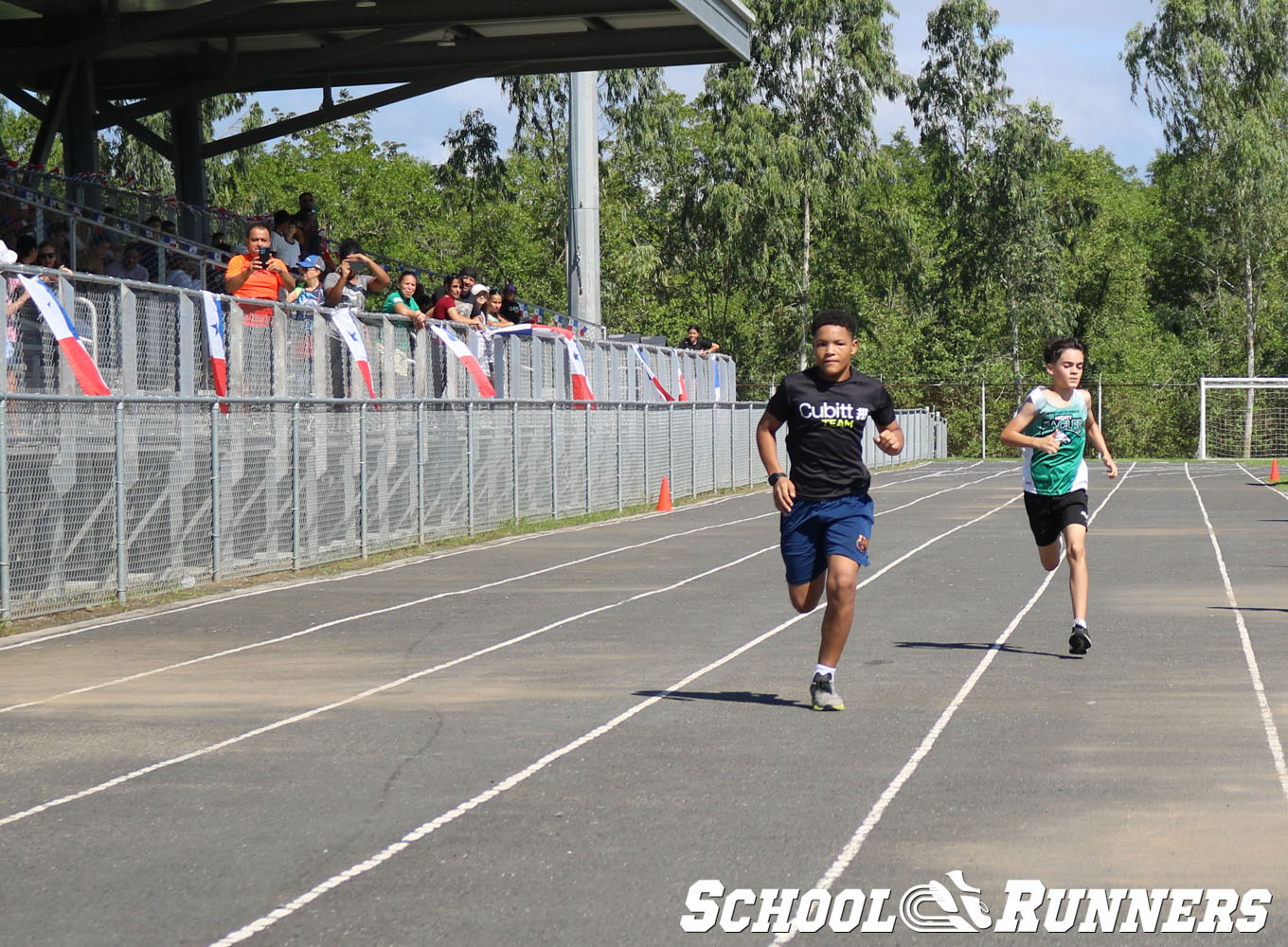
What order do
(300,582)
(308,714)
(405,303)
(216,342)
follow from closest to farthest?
(308,714), (216,342), (300,582), (405,303)

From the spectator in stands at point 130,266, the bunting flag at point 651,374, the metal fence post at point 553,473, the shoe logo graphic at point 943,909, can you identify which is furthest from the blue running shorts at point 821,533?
the bunting flag at point 651,374

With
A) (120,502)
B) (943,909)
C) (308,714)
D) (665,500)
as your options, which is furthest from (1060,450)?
(665,500)

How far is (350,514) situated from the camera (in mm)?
18562

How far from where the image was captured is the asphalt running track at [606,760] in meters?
5.60

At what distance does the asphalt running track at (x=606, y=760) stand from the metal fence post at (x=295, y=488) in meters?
2.24

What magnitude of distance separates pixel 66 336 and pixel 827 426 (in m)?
7.23

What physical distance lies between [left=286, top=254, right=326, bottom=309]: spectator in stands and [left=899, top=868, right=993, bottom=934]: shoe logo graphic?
45.3 ft

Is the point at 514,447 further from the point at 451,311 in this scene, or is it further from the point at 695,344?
the point at 695,344

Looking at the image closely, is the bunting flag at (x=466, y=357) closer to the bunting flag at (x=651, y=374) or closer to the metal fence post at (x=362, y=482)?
the metal fence post at (x=362, y=482)

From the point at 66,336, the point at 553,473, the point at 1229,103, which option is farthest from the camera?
the point at 1229,103

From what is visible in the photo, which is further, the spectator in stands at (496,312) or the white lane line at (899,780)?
the spectator in stands at (496,312)

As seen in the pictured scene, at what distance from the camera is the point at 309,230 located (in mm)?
24094

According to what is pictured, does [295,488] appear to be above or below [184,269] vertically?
below

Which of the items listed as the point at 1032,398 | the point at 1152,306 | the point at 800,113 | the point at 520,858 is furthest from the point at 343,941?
the point at 1152,306
